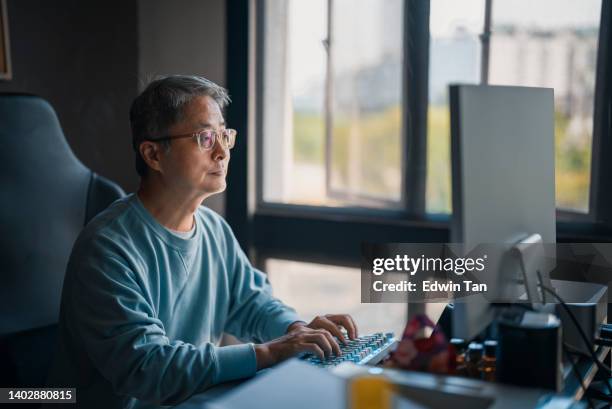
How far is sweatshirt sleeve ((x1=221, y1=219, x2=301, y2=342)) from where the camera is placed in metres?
1.65

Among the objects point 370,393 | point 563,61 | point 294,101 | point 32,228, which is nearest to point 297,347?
point 370,393

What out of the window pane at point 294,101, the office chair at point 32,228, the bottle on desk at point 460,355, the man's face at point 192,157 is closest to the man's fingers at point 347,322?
the bottle on desk at point 460,355

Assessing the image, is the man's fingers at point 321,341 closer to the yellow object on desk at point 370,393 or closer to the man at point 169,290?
the man at point 169,290

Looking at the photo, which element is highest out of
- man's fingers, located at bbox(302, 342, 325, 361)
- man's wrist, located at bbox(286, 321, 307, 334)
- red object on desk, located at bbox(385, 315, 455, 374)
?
red object on desk, located at bbox(385, 315, 455, 374)

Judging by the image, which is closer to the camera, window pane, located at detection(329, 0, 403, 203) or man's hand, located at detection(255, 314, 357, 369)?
man's hand, located at detection(255, 314, 357, 369)

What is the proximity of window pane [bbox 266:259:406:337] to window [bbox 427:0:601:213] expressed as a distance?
477mm

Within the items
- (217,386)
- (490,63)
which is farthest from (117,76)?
(217,386)

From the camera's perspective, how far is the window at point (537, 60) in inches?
86.7

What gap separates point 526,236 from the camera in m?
1.22

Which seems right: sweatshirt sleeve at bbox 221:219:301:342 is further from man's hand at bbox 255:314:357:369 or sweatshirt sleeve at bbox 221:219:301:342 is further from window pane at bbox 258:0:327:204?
window pane at bbox 258:0:327:204

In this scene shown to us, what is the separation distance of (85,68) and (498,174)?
5.22 feet

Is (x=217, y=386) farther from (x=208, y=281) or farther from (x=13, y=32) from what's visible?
(x=13, y=32)

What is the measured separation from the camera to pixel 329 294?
8.93ft

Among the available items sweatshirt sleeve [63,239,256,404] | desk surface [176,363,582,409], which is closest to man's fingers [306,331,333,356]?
sweatshirt sleeve [63,239,256,404]
